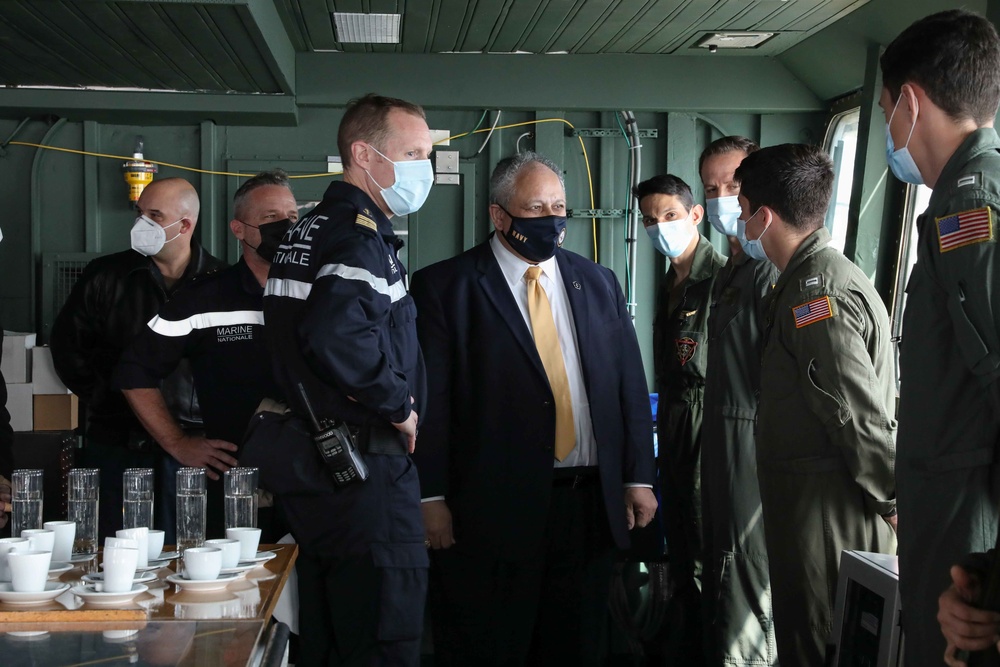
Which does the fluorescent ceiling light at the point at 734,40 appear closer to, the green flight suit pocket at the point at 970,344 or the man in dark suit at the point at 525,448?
the man in dark suit at the point at 525,448

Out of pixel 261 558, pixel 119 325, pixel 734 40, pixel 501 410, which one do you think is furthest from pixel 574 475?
pixel 734 40

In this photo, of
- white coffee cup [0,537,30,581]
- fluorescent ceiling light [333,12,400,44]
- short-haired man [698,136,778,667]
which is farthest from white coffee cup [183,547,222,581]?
fluorescent ceiling light [333,12,400,44]

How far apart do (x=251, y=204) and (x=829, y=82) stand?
3.65 m

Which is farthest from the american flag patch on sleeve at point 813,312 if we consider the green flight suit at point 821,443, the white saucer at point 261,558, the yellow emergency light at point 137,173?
the yellow emergency light at point 137,173

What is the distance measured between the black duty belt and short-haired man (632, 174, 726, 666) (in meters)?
0.75

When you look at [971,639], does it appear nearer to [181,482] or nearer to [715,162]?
[181,482]

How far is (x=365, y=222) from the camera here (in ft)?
7.91

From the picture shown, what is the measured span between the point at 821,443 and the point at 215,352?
182 centimetres

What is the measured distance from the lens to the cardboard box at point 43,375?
498 cm

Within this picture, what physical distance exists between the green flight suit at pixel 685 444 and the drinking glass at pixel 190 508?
1.89 metres

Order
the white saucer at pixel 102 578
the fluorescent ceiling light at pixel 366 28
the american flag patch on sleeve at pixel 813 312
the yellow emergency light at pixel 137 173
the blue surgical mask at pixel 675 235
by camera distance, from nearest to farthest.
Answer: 1. the white saucer at pixel 102 578
2. the american flag patch on sleeve at pixel 813 312
3. the blue surgical mask at pixel 675 235
4. the fluorescent ceiling light at pixel 366 28
5. the yellow emergency light at pixel 137 173

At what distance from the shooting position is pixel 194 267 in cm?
388

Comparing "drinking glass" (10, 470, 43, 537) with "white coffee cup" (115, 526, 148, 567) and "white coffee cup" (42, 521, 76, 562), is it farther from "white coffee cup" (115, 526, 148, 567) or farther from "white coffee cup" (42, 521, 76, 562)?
"white coffee cup" (115, 526, 148, 567)

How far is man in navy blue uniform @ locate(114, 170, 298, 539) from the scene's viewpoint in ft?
10.1
